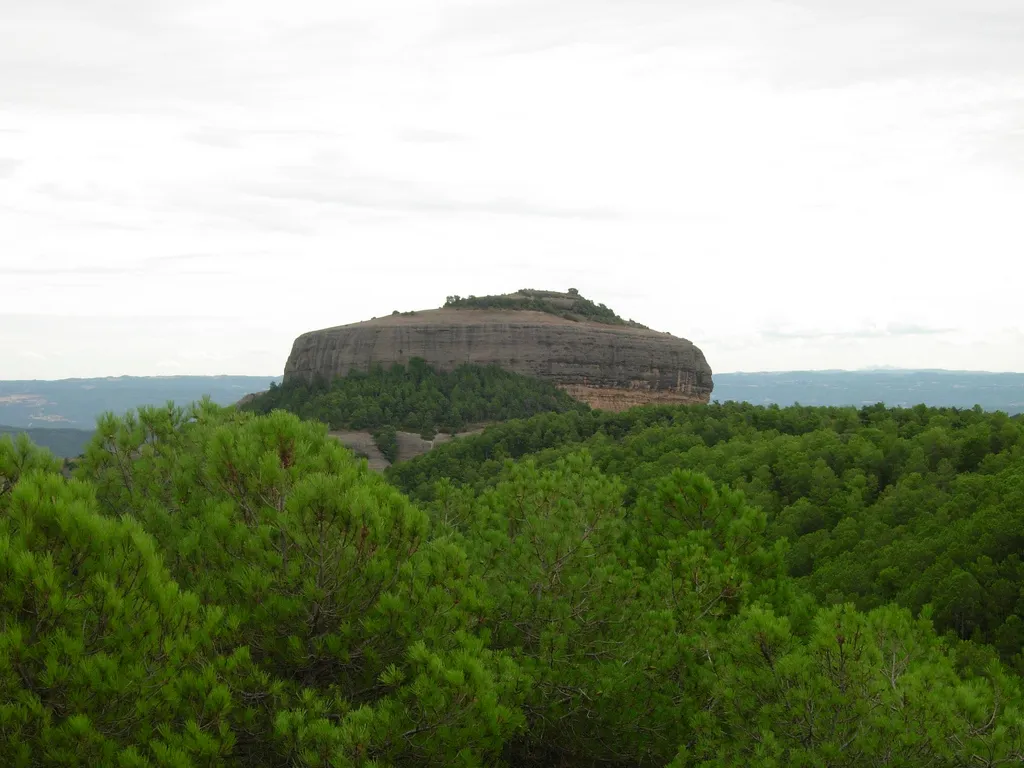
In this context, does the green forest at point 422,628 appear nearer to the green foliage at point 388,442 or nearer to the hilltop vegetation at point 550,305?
the green foliage at point 388,442

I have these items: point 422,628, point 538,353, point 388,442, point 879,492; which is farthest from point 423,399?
point 422,628

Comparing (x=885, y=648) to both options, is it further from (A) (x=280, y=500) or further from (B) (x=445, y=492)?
(B) (x=445, y=492)

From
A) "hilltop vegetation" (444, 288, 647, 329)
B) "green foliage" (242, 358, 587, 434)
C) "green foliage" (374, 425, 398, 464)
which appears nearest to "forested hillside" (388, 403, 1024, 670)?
"green foliage" (374, 425, 398, 464)

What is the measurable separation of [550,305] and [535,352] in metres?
17.9

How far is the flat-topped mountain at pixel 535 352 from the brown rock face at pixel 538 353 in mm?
108

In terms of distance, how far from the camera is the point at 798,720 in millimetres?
12234

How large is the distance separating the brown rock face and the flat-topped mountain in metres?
0.11

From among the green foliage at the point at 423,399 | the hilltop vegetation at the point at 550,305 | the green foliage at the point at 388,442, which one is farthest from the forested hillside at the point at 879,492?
the hilltop vegetation at the point at 550,305

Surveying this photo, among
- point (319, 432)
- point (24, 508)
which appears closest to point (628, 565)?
point (319, 432)

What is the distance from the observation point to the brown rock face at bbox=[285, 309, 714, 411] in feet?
353

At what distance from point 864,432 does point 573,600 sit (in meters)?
31.5

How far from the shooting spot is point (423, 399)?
323ft

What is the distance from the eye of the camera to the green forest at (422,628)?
1123 cm

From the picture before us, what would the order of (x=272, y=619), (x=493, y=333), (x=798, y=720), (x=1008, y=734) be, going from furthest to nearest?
(x=493, y=333) < (x=272, y=619) < (x=798, y=720) < (x=1008, y=734)
